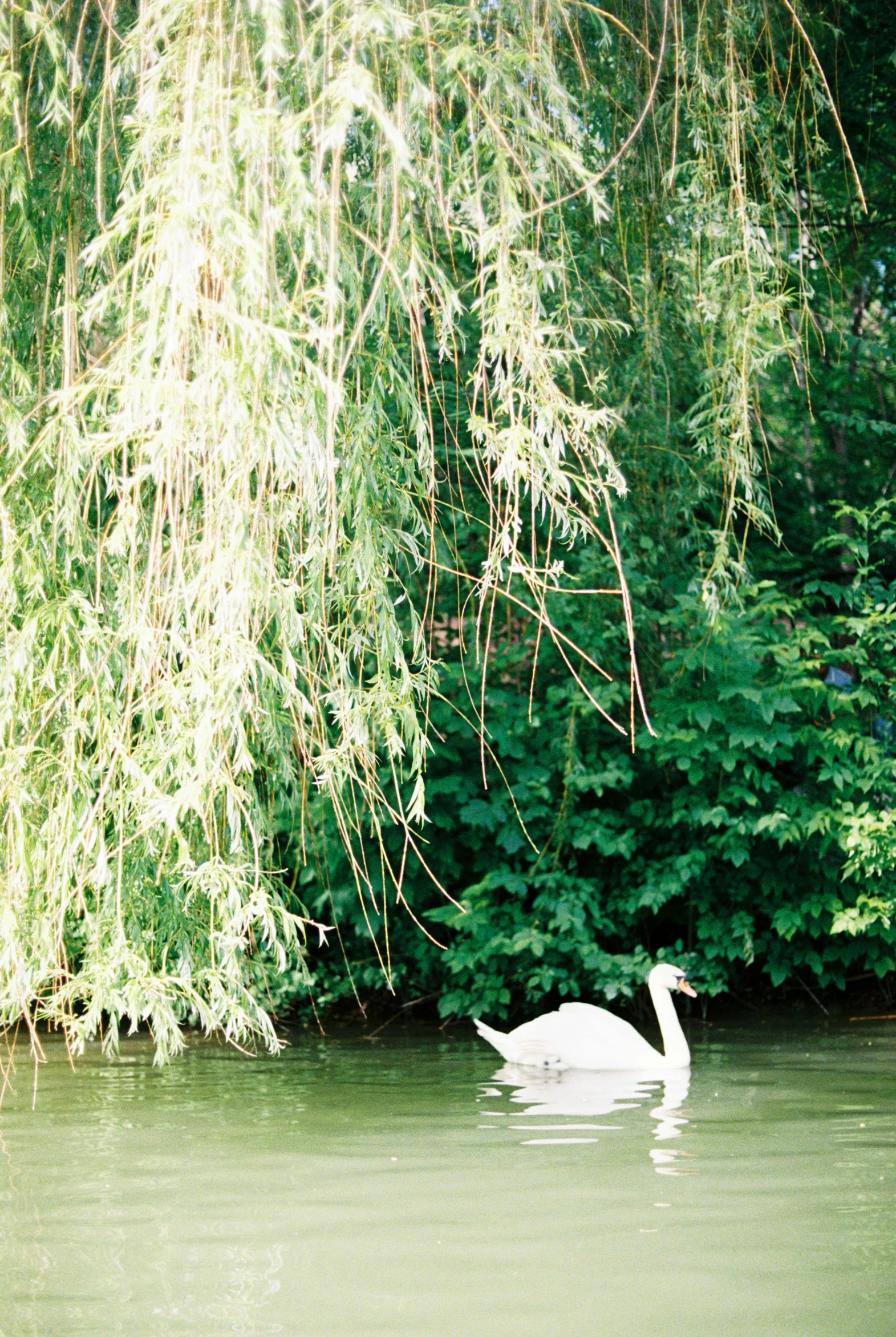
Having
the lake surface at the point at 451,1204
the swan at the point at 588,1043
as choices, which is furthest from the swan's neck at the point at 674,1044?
the lake surface at the point at 451,1204

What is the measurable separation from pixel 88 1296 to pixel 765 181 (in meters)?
4.23

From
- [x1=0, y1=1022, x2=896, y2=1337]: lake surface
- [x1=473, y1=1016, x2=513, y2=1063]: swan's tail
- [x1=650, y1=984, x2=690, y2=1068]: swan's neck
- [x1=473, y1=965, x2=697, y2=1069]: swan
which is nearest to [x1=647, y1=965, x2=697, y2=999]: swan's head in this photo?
[x1=473, y1=965, x2=697, y2=1069]: swan

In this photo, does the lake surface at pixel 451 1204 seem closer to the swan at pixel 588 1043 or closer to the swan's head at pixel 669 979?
the swan at pixel 588 1043

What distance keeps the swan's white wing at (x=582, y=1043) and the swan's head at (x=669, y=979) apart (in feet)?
2.01

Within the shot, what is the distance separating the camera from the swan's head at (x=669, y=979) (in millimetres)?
8383

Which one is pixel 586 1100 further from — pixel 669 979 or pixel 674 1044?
pixel 669 979

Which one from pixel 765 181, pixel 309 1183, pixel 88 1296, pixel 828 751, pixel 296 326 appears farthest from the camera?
pixel 828 751

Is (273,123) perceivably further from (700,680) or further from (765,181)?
(700,680)

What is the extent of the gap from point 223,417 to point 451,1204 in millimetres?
2741

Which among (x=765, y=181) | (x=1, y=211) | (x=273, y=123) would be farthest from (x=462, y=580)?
(x=273, y=123)

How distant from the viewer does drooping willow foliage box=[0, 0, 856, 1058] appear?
3.32 meters

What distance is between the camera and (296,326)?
3.51m

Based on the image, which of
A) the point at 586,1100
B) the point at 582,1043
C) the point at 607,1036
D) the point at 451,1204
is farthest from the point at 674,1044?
the point at 451,1204

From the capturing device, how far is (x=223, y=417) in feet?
10.8
